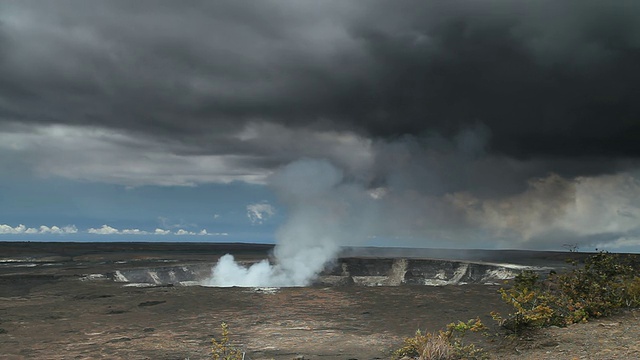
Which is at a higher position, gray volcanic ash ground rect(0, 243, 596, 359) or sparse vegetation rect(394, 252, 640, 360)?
sparse vegetation rect(394, 252, 640, 360)

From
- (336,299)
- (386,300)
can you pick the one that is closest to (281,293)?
(336,299)

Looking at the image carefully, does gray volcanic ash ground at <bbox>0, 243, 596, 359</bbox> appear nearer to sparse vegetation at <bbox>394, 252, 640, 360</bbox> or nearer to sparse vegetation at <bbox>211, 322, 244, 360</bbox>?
sparse vegetation at <bbox>211, 322, 244, 360</bbox>

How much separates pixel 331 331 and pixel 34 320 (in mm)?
10371

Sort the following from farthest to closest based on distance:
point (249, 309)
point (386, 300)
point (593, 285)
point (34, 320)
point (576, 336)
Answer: point (386, 300) < point (249, 309) < point (34, 320) < point (593, 285) < point (576, 336)

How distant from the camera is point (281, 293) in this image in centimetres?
2197

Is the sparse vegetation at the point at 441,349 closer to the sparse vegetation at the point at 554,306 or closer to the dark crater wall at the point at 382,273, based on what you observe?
the sparse vegetation at the point at 554,306

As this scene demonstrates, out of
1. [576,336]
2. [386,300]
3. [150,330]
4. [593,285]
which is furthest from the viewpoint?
[386,300]

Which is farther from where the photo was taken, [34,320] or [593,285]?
[34,320]

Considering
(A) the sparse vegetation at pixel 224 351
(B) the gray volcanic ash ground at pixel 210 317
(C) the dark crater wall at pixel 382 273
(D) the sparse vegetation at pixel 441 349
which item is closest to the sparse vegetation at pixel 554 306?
(D) the sparse vegetation at pixel 441 349

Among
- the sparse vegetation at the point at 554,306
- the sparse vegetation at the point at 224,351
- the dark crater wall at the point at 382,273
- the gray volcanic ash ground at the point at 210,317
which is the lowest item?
the dark crater wall at the point at 382,273

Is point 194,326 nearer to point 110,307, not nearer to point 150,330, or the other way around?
point 150,330

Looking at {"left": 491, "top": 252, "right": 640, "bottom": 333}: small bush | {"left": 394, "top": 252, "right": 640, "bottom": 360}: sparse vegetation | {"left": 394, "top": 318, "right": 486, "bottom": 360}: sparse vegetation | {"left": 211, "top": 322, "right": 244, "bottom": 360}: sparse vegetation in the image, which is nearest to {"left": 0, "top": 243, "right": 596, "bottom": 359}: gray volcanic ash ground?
{"left": 211, "top": 322, "right": 244, "bottom": 360}: sparse vegetation

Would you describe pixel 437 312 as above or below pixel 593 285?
below

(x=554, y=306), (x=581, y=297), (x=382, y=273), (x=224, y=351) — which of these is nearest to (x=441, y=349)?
(x=224, y=351)
